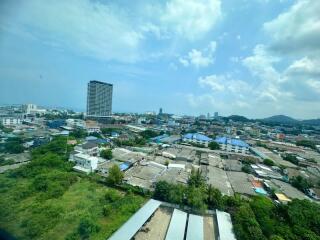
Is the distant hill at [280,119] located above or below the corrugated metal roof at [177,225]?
above

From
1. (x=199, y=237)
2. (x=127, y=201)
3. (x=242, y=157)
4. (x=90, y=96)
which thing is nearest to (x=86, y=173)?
(x=127, y=201)

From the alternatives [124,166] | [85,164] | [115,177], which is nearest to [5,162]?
[85,164]

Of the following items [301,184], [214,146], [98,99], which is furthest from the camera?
[98,99]

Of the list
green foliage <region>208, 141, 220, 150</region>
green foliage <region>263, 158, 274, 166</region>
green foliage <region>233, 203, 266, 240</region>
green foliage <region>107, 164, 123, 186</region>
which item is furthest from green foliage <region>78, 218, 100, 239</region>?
green foliage <region>208, 141, 220, 150</region>

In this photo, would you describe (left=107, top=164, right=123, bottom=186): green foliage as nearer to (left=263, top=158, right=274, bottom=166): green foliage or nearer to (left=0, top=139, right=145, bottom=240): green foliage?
(left=0, top=139, right=145, bottom=240): green foliage

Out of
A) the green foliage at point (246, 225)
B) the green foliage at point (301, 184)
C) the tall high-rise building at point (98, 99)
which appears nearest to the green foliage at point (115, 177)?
the green foliage at point (246, 225)

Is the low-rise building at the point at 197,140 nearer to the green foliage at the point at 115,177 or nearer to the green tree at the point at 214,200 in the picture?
the green foliage at the point at 115,177

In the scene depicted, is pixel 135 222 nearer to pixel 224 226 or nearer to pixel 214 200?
pixel 224 226
